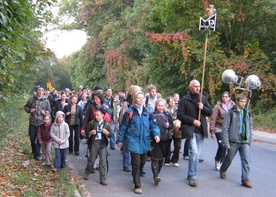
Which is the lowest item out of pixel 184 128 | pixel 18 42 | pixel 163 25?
pixel 184 128

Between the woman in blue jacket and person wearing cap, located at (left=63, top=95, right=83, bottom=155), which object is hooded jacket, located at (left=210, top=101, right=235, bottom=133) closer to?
the woman in blue jacket

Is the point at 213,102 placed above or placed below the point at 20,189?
above

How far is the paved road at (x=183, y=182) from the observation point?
271 inches

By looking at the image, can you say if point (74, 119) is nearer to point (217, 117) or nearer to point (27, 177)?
point (27, 177)

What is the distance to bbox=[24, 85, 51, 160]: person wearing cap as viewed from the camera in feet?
30.1

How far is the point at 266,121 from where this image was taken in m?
18.3

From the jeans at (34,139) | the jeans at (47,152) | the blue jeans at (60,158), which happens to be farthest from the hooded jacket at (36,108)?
the blue jeans at (60,158)

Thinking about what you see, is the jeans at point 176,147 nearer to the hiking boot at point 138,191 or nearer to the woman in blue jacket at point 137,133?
the woman in blue jacket at point 137,133

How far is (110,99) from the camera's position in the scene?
11633mm

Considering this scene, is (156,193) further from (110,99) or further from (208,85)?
(208,85)

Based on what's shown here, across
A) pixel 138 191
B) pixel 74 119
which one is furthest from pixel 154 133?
pixel 74 119

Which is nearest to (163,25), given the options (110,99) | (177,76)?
(177,76)

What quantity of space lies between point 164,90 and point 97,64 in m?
13.5

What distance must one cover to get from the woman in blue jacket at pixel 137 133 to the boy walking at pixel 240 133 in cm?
150
